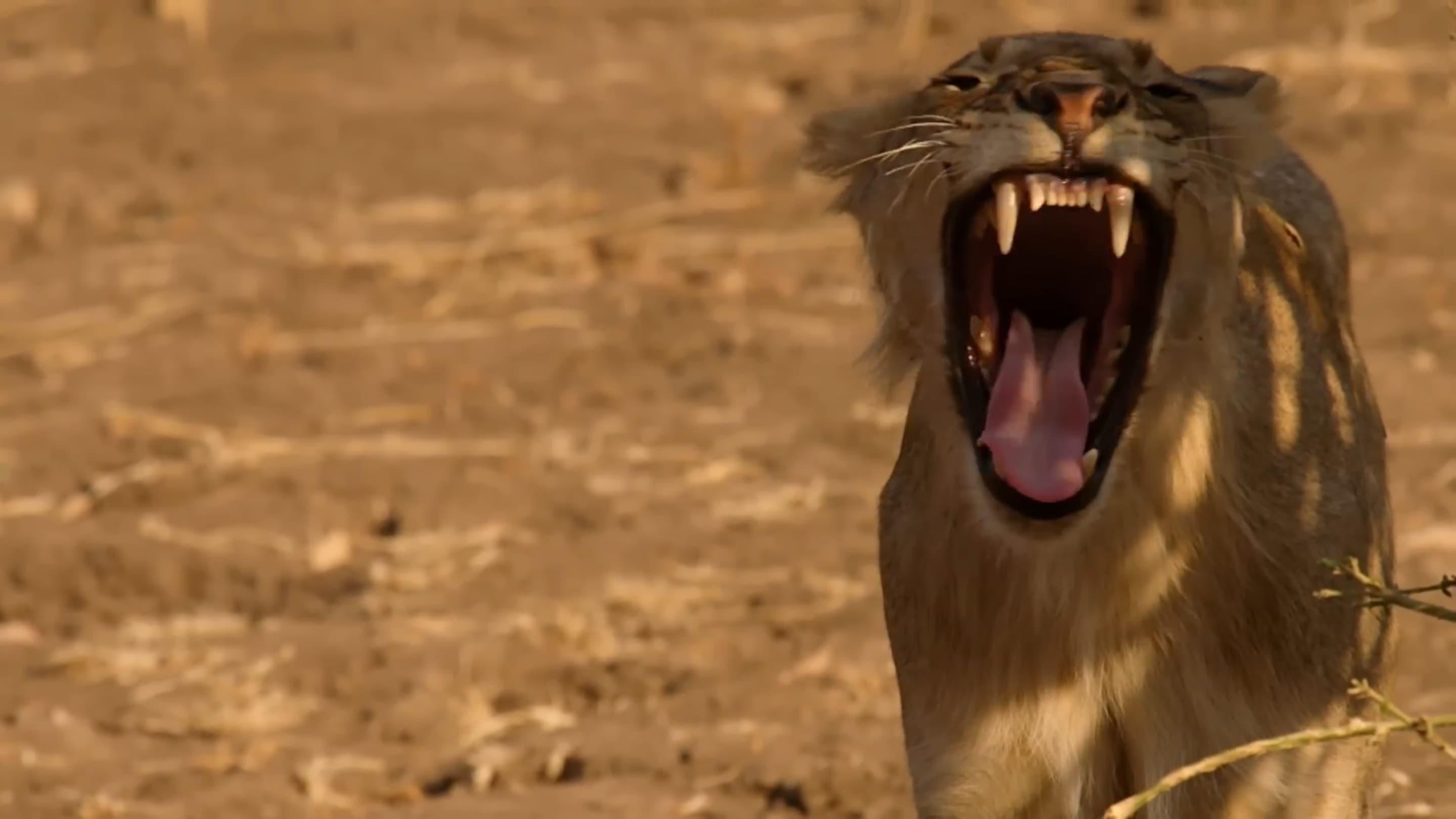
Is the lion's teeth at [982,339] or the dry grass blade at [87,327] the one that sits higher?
the lion's teeth at [982,339]

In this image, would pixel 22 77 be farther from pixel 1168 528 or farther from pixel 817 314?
pixel 1168 528

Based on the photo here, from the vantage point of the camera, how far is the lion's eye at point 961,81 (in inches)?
154

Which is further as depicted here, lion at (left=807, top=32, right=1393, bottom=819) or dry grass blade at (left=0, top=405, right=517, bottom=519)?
dry grass blade at (left=0, top=405, right=517, bottom=519)

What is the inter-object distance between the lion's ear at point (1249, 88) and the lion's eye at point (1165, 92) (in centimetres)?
11

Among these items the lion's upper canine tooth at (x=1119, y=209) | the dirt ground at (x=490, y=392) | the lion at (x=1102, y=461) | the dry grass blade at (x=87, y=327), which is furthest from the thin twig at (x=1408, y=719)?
the dry grass blade at (x=87, y=327)

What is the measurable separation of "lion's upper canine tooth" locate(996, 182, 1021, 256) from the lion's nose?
119 millimetres

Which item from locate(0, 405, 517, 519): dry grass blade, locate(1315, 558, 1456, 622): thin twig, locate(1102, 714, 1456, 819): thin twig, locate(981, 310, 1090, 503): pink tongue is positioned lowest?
locate(0, 405, 517, 519): dry grass blade

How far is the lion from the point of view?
3.82 meters

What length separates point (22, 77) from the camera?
10062mm

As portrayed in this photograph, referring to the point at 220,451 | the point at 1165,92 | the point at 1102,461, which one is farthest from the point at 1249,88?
the point at 220,451

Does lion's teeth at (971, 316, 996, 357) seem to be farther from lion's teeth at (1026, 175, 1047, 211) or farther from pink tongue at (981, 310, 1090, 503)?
lion's teeth at (1026, 175, 1047, 211)

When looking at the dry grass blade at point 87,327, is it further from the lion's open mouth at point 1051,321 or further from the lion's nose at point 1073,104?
the lion's nose at point 1073,104

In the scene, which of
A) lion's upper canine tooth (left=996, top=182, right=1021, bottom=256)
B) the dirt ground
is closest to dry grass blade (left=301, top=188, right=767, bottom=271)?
the dirt ground

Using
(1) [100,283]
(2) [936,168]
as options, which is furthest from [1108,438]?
(1) [100,283]
